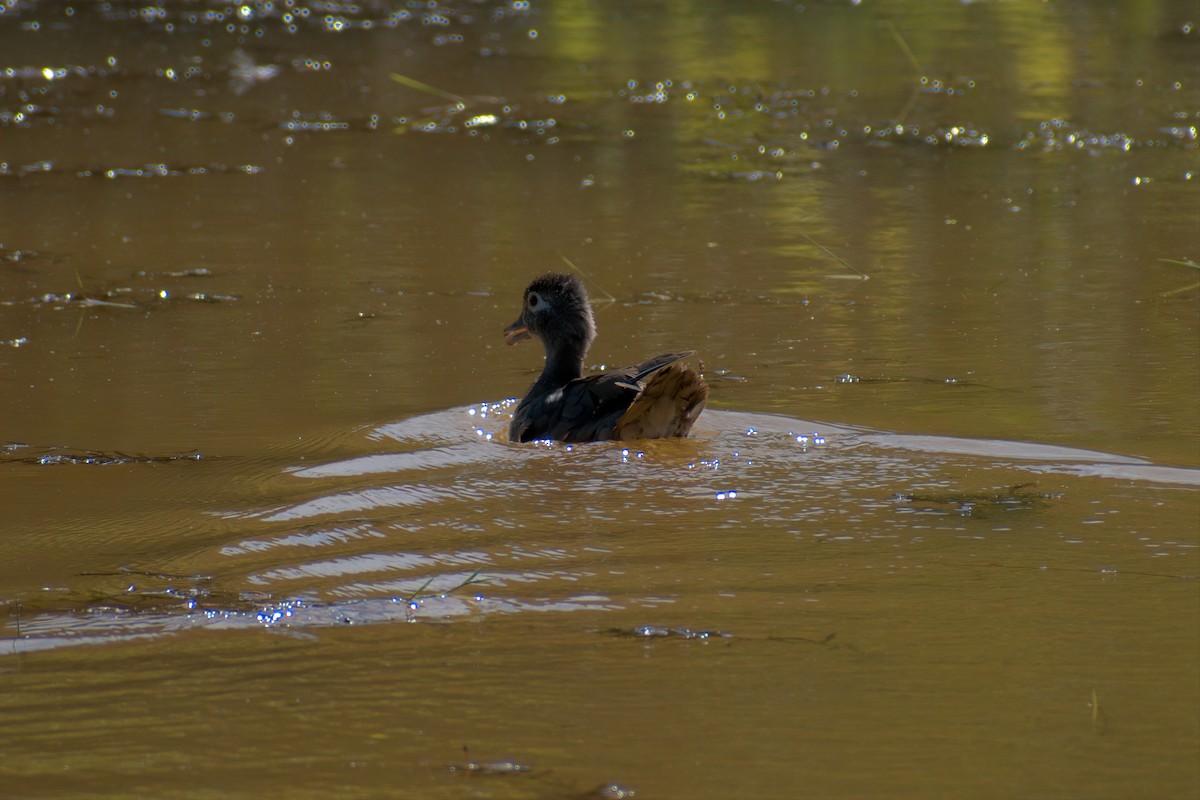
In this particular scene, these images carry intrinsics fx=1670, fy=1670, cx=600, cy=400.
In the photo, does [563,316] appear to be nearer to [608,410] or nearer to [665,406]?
[608,410]

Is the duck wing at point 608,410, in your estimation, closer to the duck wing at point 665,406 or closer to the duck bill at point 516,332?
the duck wing at point 665,406

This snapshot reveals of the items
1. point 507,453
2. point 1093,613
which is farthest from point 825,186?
point 1093,613

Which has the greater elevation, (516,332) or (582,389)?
(516,332)

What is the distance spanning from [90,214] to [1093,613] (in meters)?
8.54

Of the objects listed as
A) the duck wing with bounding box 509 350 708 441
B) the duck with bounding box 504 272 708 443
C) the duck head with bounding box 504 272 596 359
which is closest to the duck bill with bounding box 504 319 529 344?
the duck with bounding box 504 272 708 443

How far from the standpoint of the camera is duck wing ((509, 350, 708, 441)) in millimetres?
6078

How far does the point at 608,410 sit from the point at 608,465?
1.39 feet

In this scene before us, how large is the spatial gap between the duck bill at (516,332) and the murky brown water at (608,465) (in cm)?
21

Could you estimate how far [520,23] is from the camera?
22234 millimetres

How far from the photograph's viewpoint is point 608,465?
6035mm

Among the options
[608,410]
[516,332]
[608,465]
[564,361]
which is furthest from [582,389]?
[516,332]

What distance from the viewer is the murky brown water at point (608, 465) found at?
3607 mm

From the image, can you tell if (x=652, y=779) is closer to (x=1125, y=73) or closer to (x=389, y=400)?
(x=389, y=400)

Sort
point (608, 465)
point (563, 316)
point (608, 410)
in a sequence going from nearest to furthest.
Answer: point (608, 465) → point (608, 410) → point (563, 316)
